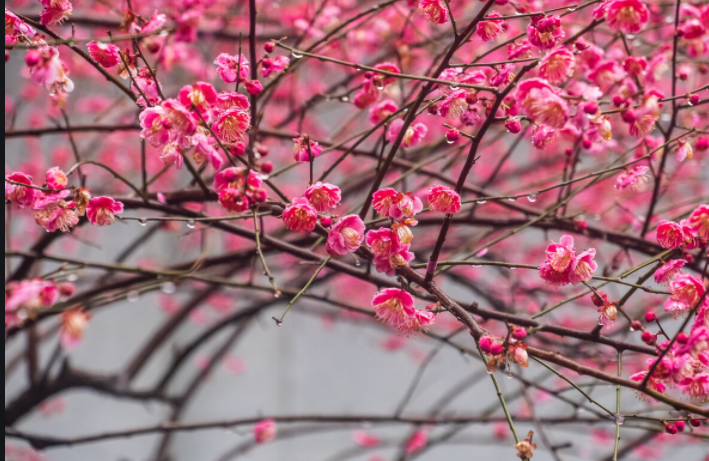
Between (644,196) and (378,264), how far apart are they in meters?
1.88

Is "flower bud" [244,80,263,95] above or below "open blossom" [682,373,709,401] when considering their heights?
above

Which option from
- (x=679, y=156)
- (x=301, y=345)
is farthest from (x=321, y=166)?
(x=679, y=156)

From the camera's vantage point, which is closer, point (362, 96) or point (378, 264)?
point (378, 264)

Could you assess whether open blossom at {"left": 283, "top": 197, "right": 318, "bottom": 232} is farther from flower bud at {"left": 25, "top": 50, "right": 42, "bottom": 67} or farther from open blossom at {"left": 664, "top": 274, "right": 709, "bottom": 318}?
open blossom at {"left": 664, "top": 274, "right": 709, "bottom": 318}

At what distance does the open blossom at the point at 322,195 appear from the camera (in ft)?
1.85

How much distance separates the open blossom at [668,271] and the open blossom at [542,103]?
230mm

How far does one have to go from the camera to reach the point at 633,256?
2061mm

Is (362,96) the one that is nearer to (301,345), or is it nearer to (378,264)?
(378,264)

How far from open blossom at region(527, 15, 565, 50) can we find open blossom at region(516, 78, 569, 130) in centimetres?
10

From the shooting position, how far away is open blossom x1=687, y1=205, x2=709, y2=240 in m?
0.57

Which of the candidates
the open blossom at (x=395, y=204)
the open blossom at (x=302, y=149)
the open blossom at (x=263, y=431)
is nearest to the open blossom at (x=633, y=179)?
the open blossom at (x=395, y=204)

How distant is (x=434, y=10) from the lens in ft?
2.00

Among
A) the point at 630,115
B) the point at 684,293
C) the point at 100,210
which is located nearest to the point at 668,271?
the point at 684,293

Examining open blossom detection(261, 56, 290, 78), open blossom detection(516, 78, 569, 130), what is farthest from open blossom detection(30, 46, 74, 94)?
open blossom detection(516, 78, 569, 130)
